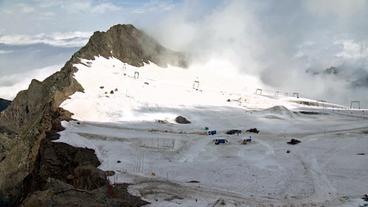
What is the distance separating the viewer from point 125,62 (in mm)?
130750

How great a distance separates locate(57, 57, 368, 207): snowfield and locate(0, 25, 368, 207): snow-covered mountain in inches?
5.8

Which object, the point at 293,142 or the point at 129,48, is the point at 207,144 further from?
the point at 129,48

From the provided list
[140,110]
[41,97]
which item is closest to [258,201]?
[140,110]

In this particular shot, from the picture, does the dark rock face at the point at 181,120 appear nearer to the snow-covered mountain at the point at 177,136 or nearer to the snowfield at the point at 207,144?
the snow-covered mountain at the point at 177,136

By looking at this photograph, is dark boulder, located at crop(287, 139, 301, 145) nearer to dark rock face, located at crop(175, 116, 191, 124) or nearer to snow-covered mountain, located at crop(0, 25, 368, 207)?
snow-covered mountain, located at crop(0, 25, 368, 207)

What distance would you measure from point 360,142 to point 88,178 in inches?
1500

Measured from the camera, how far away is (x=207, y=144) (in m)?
67.9

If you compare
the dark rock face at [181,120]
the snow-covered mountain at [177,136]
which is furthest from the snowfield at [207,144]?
the dark rock face at [181,120]

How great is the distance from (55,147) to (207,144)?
18.7 metres

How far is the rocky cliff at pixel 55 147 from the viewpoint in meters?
35.6

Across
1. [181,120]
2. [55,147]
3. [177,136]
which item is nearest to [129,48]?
[181,120]

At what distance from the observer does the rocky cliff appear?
35.6 meters

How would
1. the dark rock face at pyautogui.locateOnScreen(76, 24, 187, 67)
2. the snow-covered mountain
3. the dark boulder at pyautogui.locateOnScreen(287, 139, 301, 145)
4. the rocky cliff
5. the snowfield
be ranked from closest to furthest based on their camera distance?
the rocky cliff, the snowfield, the snow-covered mountain, the dark boulder at pyautogui.locateOnScreen(287, 139, 301, 145), the dark rock face at pyautogui.locateOnScreen(76, 24, 187, 67)

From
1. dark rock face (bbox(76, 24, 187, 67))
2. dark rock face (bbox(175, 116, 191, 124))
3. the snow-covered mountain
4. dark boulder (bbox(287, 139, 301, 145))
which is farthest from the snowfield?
dark rock face (bbox(76, 24, 187, 67))
